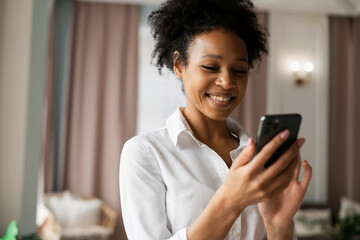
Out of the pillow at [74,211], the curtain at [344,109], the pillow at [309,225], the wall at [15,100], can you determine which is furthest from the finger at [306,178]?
the curtain at [344,109]

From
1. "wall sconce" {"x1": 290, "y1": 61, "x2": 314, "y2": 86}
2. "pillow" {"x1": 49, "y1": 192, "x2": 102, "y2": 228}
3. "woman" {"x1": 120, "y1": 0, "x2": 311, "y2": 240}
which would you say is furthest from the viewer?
"wall sconce" {"x1": 290, "y1": 61, "x2": 314, "y2": 86}

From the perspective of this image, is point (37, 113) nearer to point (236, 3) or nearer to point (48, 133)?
point (236, 3)

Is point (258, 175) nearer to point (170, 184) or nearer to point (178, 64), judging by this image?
point (170, 184)

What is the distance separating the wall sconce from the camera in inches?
215

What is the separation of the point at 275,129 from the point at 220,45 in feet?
0.94

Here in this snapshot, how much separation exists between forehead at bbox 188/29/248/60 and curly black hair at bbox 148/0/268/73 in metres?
0.02

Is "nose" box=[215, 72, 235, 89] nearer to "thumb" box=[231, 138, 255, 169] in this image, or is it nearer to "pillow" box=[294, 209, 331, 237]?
"thumb" box=[231, 138, 255, 169]

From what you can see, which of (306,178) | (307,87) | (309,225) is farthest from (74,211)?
(306,178)

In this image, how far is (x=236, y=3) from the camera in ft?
3.27

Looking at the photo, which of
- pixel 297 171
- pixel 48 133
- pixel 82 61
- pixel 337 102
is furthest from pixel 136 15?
pixel 297 171

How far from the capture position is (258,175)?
673 mm

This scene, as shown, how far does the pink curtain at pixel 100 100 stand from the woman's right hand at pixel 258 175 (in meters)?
4.47

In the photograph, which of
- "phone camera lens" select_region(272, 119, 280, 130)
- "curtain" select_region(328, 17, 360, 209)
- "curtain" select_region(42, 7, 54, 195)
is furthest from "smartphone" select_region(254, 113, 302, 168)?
"curtain" select_region(328, 17, 360, 209)

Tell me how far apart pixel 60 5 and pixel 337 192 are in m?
4.58
